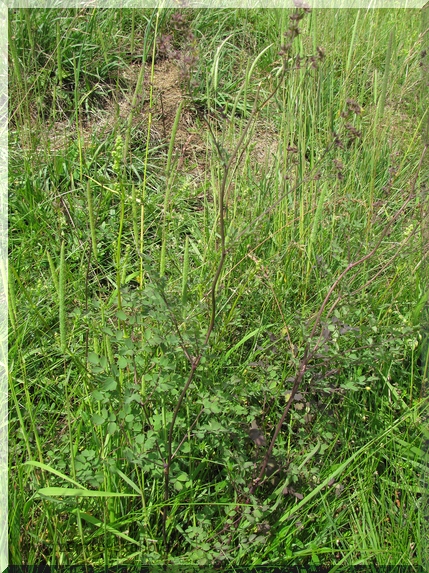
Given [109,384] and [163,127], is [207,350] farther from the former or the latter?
[163,127]

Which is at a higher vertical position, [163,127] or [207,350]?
[163,127]

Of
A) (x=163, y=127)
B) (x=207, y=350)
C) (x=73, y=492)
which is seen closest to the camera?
(x=73, y=492)

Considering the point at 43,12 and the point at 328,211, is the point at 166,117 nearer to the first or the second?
the point at 43,12

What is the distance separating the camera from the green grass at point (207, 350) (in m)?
1.34

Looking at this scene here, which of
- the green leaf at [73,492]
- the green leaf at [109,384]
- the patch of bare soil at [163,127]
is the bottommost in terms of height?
the green leaf at [73,492]

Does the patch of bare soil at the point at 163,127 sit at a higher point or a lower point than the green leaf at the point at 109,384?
higher

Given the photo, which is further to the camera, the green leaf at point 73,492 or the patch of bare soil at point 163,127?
the patch of bare soil at point 163,127

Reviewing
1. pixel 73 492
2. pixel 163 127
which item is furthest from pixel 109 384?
pixel 163 127

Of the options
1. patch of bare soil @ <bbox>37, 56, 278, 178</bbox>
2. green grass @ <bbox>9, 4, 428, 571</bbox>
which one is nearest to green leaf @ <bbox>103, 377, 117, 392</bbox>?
green grass @ <bbox>9, 4, 428, 571</bbox>

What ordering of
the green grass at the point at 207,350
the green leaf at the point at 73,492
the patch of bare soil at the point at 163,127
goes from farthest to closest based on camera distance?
the patch of bare soil at the point at 163,127 → the green grass at the point at 207,350 → the green leaf at the point at 73,492

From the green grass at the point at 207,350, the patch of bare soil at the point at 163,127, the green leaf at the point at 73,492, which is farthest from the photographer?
the patch of bare soil at the point at 163,127

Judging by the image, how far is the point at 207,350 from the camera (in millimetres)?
1419

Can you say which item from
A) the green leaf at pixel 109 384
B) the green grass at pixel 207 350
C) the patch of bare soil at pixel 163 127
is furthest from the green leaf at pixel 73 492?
the patch of bare soil at pixel 163 127

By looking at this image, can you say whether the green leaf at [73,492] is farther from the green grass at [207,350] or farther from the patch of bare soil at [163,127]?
the patch of bare soil at [163,127]
